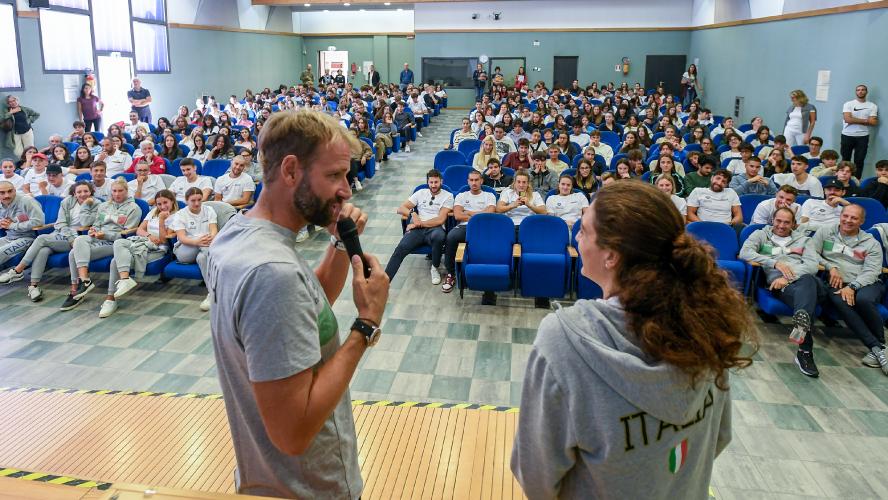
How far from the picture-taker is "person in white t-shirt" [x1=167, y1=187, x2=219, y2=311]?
561cm

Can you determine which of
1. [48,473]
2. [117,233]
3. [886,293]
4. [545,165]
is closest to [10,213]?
[117,233]

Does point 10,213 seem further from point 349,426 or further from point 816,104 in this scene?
point 816,104

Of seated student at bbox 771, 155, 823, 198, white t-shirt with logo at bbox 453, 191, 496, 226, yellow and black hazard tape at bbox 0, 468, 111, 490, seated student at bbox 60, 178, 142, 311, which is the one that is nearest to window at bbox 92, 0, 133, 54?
seated student at bbox 60, 178, 142, 311

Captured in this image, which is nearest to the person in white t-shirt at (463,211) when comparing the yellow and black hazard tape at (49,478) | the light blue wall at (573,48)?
the yellow and black hazard tape at (49,478)

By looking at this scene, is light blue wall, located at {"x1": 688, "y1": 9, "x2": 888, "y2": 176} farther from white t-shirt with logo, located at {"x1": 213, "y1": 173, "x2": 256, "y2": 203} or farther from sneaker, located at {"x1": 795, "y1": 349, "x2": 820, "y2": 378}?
white t-shirt with logo, located at {"x1": 213, "y1": 173, "x2": 256, "y2": 203}

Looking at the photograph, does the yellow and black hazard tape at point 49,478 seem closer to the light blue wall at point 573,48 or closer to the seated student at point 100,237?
the seated student at point 100,237

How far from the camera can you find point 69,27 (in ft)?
40.5

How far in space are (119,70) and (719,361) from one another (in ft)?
53.2

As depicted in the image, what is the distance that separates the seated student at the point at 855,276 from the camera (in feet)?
14.9

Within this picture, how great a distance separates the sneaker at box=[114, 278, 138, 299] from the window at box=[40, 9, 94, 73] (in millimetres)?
8784

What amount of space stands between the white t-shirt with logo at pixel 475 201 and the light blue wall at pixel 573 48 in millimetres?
15722

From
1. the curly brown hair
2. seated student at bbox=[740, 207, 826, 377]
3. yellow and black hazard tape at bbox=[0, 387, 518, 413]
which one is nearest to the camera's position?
the curly brown hair

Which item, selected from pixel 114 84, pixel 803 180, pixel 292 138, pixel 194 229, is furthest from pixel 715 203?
pixel 114 84

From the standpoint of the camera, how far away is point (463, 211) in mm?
6406
